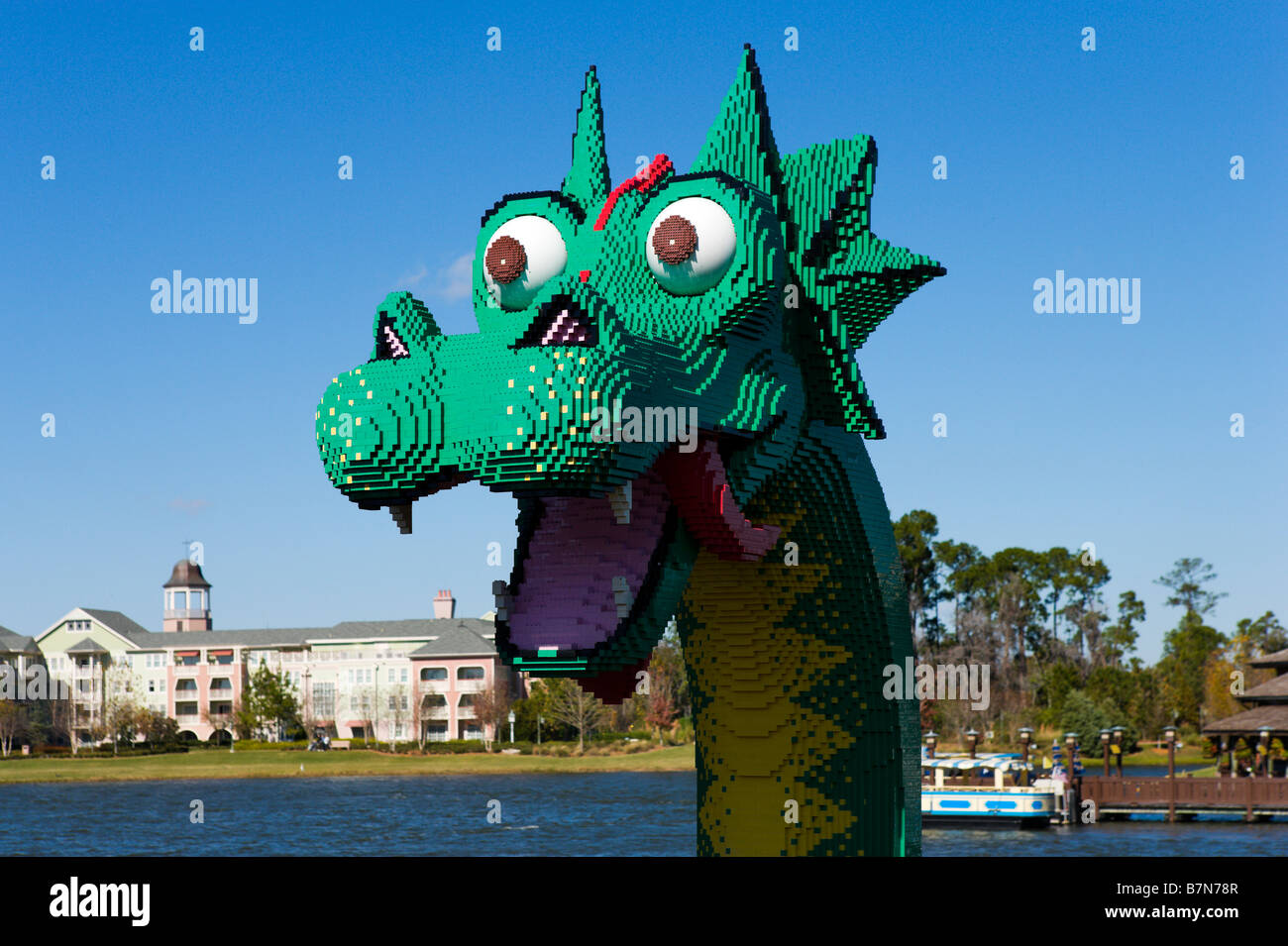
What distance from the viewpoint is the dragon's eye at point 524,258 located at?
7152 millimetres

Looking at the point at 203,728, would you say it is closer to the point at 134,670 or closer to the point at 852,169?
the point at 134,670

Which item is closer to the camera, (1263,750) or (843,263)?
(843,263)

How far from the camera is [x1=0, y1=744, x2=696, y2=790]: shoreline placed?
7456 cm

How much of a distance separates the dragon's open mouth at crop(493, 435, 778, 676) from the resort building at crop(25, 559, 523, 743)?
75811 mm

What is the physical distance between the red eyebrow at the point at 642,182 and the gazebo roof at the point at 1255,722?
1463 inches

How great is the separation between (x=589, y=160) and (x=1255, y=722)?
38.6 m

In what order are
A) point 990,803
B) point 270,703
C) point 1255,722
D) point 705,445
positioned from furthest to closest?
point 270,703 < point 1255,722 < point 990,803 < point 705,445

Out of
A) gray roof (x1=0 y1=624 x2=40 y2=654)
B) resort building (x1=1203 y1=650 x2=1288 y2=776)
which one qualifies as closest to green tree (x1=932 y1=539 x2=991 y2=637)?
resort building (x1=1203 y1=650 x2=1288 y2=776)

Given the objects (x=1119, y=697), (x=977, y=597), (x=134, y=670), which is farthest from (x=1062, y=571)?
(x=134, y=670)

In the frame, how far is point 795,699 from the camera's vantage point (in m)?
7.56

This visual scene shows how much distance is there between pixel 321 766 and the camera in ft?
254

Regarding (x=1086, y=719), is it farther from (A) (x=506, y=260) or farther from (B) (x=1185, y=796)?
(A) (x=506, y=260)

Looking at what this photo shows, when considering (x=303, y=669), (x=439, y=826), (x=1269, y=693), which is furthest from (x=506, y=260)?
(x=303, y=669)
